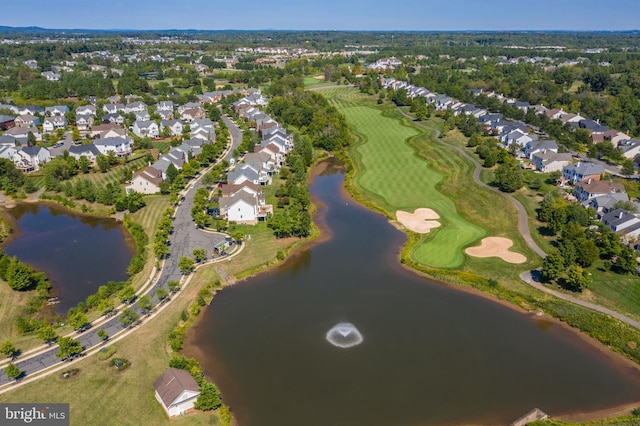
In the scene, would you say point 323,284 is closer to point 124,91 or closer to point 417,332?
point 417,332

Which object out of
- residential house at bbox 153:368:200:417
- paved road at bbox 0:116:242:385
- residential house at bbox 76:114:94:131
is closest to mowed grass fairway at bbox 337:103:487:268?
paved road at bbox 0:116:242:385

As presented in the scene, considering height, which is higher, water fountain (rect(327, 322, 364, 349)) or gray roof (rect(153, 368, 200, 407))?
gray roof (rect(153, 368, 200, 407))

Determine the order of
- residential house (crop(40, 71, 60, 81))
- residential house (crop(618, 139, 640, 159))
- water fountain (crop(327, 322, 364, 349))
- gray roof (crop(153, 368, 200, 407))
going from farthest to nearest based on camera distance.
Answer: residential house (crop(40, 71, 60, 81)), residential house (crop(618, 139, 640, 159)), water fountain (crop(327, 322, 364, 349)), gray roof (crop(153, 368, 200, 407))

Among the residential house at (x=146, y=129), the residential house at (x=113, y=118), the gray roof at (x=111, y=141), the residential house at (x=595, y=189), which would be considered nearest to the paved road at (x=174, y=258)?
the gray roof at (x=111, y=141)

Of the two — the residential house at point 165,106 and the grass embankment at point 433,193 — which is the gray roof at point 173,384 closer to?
the grass embankment at point 433,193

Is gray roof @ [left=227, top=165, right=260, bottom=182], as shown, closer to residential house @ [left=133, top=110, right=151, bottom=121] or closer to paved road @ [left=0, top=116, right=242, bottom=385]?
paved road @ [left=0, top=116, right=242, bottom=385]

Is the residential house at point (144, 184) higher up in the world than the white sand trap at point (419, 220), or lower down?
higher up

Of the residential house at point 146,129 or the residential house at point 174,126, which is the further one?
the residential house at point 174,126
